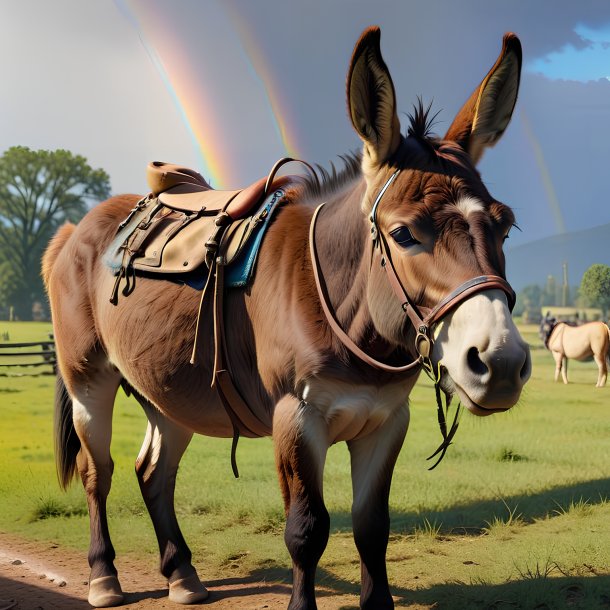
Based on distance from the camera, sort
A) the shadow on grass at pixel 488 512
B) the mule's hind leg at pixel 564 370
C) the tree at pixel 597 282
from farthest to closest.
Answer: the tree at pixel 597 282 < the mule's hind leg at pixel 564 370 < the shadow on grass at pixel 488 512

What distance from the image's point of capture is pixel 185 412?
3.98 metres

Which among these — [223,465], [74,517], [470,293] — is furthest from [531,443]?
[470,293]

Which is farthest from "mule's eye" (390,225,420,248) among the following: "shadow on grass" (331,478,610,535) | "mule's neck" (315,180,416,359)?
"shadow on grass" (331,478,610,535)

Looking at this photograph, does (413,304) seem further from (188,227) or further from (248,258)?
(188,227)

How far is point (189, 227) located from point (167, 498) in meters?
2.01

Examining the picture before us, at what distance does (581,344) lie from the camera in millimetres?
13258

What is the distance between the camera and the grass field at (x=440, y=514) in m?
4.48

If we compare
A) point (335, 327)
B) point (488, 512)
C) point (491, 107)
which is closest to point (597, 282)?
point (488, 512)

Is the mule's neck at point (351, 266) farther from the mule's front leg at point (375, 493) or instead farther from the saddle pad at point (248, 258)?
the mule's front leg at point (375, 493)

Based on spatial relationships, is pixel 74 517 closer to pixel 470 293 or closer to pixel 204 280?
pixel 204 280

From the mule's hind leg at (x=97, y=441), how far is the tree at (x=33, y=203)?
26.5m

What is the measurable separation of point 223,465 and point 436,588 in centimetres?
429

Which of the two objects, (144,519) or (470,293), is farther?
(144,519)

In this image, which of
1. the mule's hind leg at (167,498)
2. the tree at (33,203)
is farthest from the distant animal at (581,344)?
the tree at (33,203)
